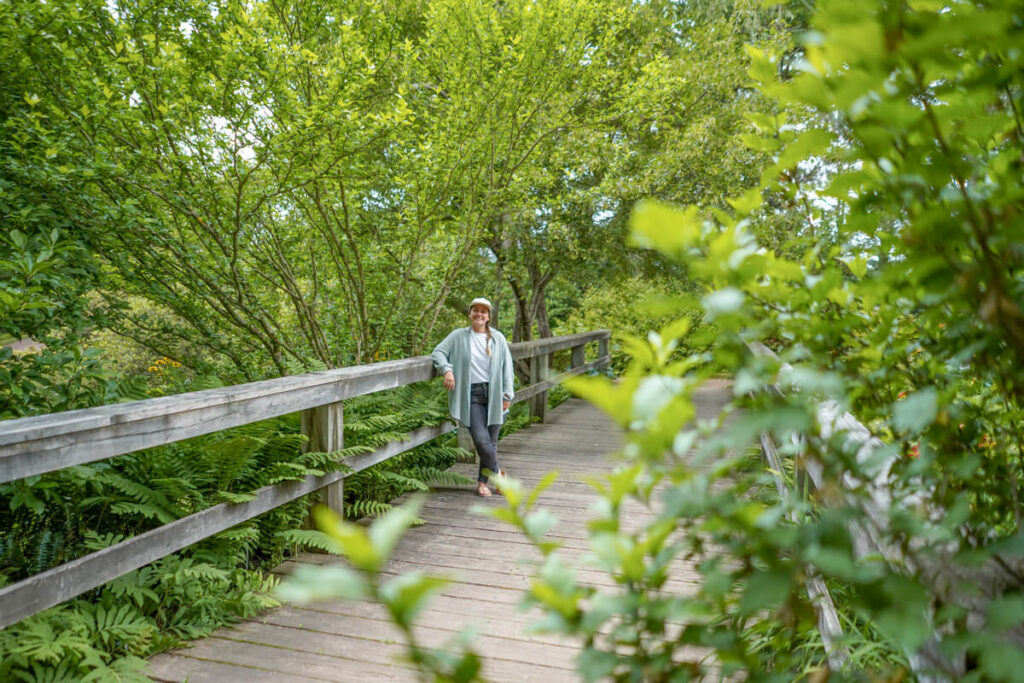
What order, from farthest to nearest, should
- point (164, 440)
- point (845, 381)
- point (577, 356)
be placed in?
point (577, 356)
point (164, 440)
point (845, 381)

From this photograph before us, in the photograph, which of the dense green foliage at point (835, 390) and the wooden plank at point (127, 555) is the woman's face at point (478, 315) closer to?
the wooden plank at point (127, 555)

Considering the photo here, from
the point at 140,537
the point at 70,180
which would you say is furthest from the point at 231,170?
the point at 140,537

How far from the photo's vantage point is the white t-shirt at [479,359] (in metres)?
5.45

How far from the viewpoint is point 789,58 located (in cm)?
1434

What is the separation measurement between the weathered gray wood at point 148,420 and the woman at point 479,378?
3.69 feet

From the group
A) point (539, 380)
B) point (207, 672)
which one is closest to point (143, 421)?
point (207, 672)

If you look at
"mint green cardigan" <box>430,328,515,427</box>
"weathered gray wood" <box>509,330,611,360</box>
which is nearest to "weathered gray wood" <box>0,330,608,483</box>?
"mint green cardigan" <box>430,328,515,427</box>

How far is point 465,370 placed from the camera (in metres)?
5.32

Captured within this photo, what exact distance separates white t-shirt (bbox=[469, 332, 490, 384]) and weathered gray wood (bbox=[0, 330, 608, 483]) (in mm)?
1299

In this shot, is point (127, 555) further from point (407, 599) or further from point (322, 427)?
point (407, 599)

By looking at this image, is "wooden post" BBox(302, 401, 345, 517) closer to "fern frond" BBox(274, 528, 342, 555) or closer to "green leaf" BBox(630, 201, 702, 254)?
A: "fern frond" BBox(274, 528, 342, 555)

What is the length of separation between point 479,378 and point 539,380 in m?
3.23

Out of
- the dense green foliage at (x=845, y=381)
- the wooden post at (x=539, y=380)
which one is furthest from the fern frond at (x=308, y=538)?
the wooden post at (x=539, y=380)

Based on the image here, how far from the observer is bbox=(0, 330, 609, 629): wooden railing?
2178 mm
